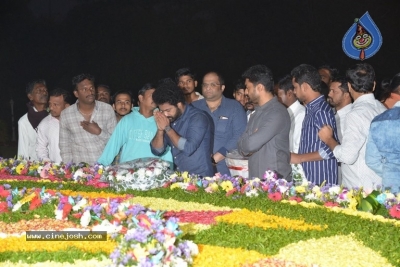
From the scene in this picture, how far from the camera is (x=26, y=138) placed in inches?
352

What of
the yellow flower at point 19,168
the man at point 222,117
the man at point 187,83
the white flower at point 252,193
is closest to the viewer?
the white flower at point 252,193

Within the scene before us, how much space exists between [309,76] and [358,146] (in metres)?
0.88

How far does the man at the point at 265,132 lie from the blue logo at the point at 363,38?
5306mm

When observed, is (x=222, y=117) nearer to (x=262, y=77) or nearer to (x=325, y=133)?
Answer: (x=262, y=77)

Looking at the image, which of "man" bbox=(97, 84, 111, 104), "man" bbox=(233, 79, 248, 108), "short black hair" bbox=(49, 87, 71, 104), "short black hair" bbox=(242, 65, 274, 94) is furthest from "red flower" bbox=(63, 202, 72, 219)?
"man" bbox=(97, 84, 111, 104)

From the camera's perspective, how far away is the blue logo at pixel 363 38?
10914 mm

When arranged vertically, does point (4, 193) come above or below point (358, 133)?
below

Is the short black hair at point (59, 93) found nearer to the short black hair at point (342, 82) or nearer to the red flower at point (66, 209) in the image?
the short black hair at point (342, 82)

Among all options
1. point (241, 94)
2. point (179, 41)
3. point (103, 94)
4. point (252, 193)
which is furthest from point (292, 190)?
point (179, 41)

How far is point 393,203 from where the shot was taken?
5.19 meters

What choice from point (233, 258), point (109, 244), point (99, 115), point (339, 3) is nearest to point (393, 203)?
point (233, 258)

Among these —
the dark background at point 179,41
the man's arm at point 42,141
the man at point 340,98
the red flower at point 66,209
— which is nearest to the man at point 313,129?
the man at point 340,98

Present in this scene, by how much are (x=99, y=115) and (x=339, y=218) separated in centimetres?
381

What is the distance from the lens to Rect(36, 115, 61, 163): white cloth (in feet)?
27.7
